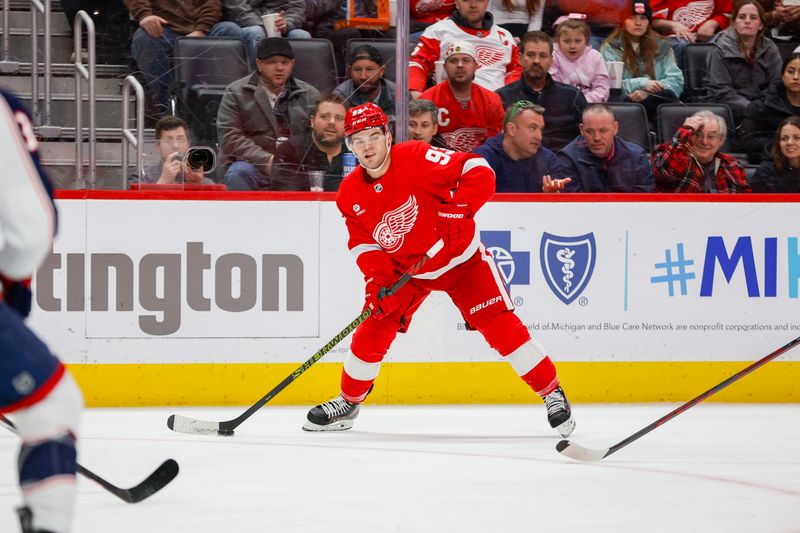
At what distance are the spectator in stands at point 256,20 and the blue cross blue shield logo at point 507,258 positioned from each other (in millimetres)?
1222

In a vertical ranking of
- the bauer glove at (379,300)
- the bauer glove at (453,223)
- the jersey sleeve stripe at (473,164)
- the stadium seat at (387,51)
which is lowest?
the bauer glove at (379,300)

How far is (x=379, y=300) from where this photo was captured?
418 centimetres

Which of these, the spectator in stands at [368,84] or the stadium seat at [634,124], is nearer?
the spectator in stands at [368,84]

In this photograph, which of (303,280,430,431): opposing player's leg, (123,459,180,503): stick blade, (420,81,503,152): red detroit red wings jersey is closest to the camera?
(123,459,180,503): stick blade

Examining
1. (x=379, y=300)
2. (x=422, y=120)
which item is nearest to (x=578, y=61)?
(x=422, y=120)

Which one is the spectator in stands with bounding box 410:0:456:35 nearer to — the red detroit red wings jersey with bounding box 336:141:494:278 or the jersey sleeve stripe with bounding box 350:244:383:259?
the red detroit red wings jersey with bounding box 336:141:494:278

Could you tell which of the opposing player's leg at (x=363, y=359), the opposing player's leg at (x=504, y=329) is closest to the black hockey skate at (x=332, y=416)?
the opposing player's leg at (x=363, y=359)

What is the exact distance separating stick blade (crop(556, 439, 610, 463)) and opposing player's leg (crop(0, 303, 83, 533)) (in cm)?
198

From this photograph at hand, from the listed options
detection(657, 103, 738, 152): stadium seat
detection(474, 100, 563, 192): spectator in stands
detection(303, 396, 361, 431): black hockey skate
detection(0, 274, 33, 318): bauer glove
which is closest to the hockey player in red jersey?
detection(303, 396, 361, 431): black hockey skate

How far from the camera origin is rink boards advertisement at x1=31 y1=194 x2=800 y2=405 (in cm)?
495

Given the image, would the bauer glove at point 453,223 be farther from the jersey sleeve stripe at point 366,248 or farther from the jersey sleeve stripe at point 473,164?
the jersey sleeve stripe at point 366,248

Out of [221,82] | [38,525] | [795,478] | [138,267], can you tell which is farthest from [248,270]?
[38,525]

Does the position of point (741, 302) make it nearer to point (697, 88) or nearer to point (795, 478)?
point (697, 88)

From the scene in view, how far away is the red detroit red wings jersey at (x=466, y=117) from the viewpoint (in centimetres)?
546
